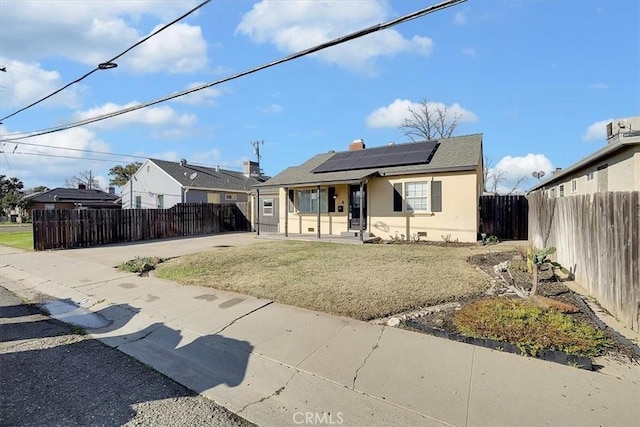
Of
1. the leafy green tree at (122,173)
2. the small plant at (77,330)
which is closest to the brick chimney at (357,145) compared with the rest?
the small plant at (77,330)

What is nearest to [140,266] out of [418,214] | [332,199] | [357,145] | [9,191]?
[332,199]

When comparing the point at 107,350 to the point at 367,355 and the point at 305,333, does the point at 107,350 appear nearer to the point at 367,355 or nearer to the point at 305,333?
the point at 305,333

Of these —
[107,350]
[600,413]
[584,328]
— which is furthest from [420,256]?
[107,350]

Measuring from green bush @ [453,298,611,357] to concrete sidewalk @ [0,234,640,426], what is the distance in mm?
282

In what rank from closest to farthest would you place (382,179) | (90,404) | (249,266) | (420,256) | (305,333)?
(90,404) → (305,333) → (249,266) → (420,256) → (382,179)

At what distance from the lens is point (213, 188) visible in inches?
1008

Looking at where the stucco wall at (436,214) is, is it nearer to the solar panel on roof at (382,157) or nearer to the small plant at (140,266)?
the solar panel on roof at (382,157)

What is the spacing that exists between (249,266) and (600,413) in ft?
23.9

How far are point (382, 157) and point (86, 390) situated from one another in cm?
1448

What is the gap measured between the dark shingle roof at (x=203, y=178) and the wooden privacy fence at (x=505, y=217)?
18398 mm

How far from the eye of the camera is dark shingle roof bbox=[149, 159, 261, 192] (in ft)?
83.1

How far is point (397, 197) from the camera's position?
1435 centimetres

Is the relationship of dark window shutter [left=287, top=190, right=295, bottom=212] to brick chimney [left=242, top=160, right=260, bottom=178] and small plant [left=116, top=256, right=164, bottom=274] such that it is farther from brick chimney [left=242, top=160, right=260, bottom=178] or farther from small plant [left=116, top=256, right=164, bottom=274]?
brick chimney [left=242, top=160, right=260, bottom=178]

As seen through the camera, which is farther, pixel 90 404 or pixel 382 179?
pixel 382 179
